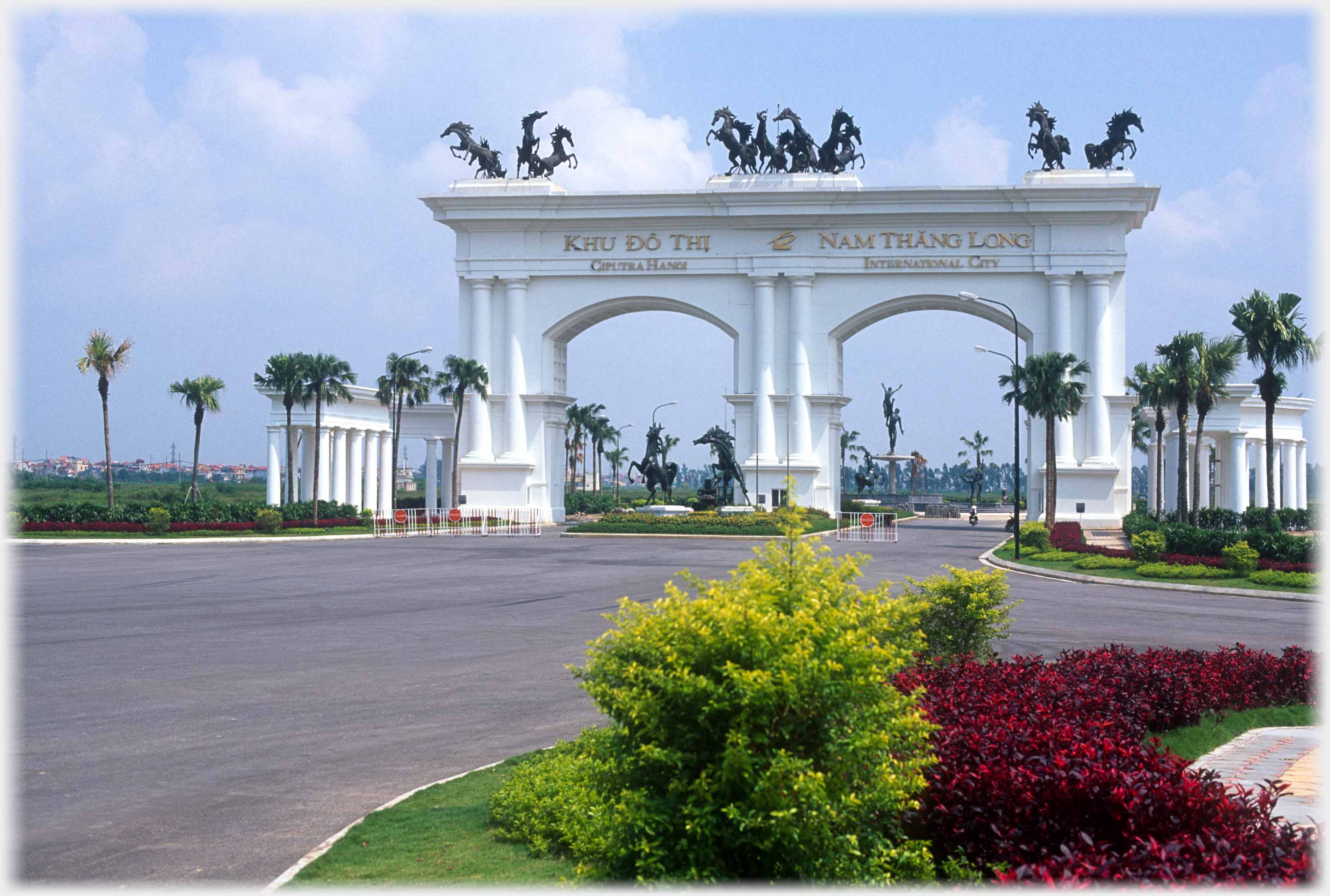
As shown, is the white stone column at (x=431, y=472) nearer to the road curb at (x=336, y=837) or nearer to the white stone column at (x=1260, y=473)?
the white stone column at (x=1260, y=473)

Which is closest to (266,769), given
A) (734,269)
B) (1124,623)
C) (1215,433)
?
(1124,623)

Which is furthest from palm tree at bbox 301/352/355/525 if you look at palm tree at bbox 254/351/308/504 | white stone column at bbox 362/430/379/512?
white stone column at bbox 362/430/379/512

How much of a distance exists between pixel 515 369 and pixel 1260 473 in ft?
154

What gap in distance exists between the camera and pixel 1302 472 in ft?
263

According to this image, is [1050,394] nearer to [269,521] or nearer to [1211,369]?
[1211,369]

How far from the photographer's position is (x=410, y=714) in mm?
13203

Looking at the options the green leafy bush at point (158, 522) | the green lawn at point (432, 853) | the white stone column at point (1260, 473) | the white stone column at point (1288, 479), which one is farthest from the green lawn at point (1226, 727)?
the white stone column at point (1288, 479)

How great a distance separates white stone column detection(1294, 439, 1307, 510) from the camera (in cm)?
7644

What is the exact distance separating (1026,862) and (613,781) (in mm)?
2421

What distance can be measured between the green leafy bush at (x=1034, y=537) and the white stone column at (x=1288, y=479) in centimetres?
3654

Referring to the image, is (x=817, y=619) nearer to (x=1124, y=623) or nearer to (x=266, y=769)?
(x=266, y=769)

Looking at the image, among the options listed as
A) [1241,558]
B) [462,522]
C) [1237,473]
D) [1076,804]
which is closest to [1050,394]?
[1241,558]

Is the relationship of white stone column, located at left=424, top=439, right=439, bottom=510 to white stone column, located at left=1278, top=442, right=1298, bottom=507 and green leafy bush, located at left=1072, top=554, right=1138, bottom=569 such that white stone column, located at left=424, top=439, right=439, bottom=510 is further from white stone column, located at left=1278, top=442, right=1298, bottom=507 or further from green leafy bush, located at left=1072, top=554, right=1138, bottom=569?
white stone column, located at left=1278, top=442, right=1298, bottom=507

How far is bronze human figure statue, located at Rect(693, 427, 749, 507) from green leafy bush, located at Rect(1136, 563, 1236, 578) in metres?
24.9
